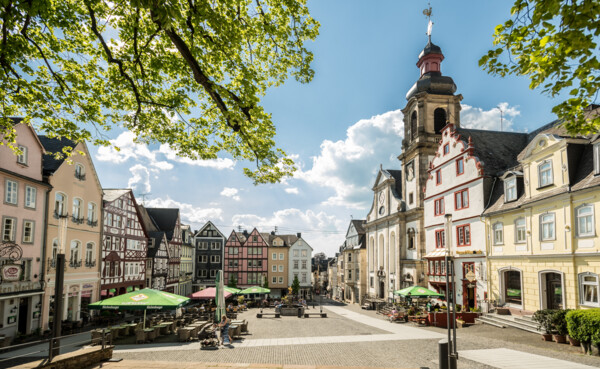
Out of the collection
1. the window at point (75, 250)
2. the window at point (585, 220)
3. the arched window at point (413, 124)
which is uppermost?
the arched window at point (413, 124)

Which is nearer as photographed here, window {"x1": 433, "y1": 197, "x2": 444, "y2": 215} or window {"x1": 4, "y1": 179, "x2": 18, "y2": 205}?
window {"x1": 4, "y1": 179, "x2": 18, "y2": 205}

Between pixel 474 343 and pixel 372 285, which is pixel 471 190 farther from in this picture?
pixel 372 285

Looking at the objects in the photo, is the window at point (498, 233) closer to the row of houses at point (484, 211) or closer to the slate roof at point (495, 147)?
the row of houses at point (484, 211)

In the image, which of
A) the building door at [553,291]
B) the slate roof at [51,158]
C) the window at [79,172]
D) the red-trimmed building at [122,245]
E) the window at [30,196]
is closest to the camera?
the building door at [553,291]

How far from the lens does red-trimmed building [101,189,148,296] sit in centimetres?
3316

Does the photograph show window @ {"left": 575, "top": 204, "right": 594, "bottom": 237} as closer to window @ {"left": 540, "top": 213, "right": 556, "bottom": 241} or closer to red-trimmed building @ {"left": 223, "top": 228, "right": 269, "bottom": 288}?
window @ {"left": 540, "top": 213, "right": 556, "bottom": 241}

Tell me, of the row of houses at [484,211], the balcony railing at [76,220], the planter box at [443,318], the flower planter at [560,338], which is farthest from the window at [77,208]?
the flower planter at [560,338]

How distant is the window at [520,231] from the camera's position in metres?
22.5

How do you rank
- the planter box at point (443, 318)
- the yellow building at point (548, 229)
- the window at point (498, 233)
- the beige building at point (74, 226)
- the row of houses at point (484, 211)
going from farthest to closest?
the beige building at point (74, 226) → the window at point (498, 233) → the planter box at point (443, 318) → the row of houses at point (484, 211) → the yellow building at point (548, 229)

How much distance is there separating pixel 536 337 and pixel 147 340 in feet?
60.0

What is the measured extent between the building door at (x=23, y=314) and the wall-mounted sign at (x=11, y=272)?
1.98m

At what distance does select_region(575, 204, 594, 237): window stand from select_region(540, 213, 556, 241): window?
4.88ft

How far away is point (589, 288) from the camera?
18062 mm

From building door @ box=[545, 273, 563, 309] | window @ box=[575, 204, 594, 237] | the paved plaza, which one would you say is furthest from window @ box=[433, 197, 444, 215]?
window @ box=[575, 204, 594, 237]
